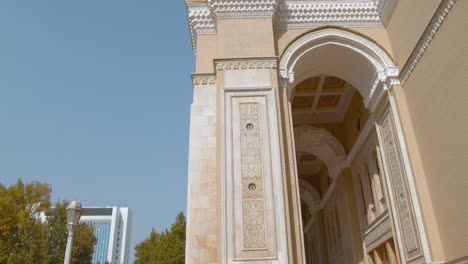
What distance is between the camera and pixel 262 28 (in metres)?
8.28

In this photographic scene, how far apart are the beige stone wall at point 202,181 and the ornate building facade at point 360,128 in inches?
0.8

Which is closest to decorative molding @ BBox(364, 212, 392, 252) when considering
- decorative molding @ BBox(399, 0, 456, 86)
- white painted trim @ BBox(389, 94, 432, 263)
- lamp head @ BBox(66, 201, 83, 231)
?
white painted trim @ BBox(389, 94, 432, 263)

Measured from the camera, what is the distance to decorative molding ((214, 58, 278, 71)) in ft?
25.7

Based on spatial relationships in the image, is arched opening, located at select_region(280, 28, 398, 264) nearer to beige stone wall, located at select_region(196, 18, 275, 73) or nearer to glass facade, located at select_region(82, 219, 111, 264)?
beige stone wall, located at select_region(196, 18, 275, 73)

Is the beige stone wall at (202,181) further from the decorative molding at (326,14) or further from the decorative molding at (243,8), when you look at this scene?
the decorative molding at (326,14)

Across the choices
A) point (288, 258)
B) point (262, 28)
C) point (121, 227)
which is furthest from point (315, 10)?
point (121, 227)

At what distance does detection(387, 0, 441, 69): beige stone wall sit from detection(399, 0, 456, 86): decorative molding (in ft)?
0.44

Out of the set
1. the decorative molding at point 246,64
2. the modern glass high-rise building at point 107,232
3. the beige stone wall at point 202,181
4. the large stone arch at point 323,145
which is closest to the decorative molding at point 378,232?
the large stone arch at point 323,145

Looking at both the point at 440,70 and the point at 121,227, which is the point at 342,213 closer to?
the point at 440,70

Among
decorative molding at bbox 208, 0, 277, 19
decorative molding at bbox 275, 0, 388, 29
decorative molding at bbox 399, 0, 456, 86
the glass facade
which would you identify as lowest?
decorative molding at bbox 399, 0, 456, 86

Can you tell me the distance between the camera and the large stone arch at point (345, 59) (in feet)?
27.9

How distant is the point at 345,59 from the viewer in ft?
31.0

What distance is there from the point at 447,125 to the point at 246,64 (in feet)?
12.4

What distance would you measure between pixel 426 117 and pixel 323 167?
29.2 ft
